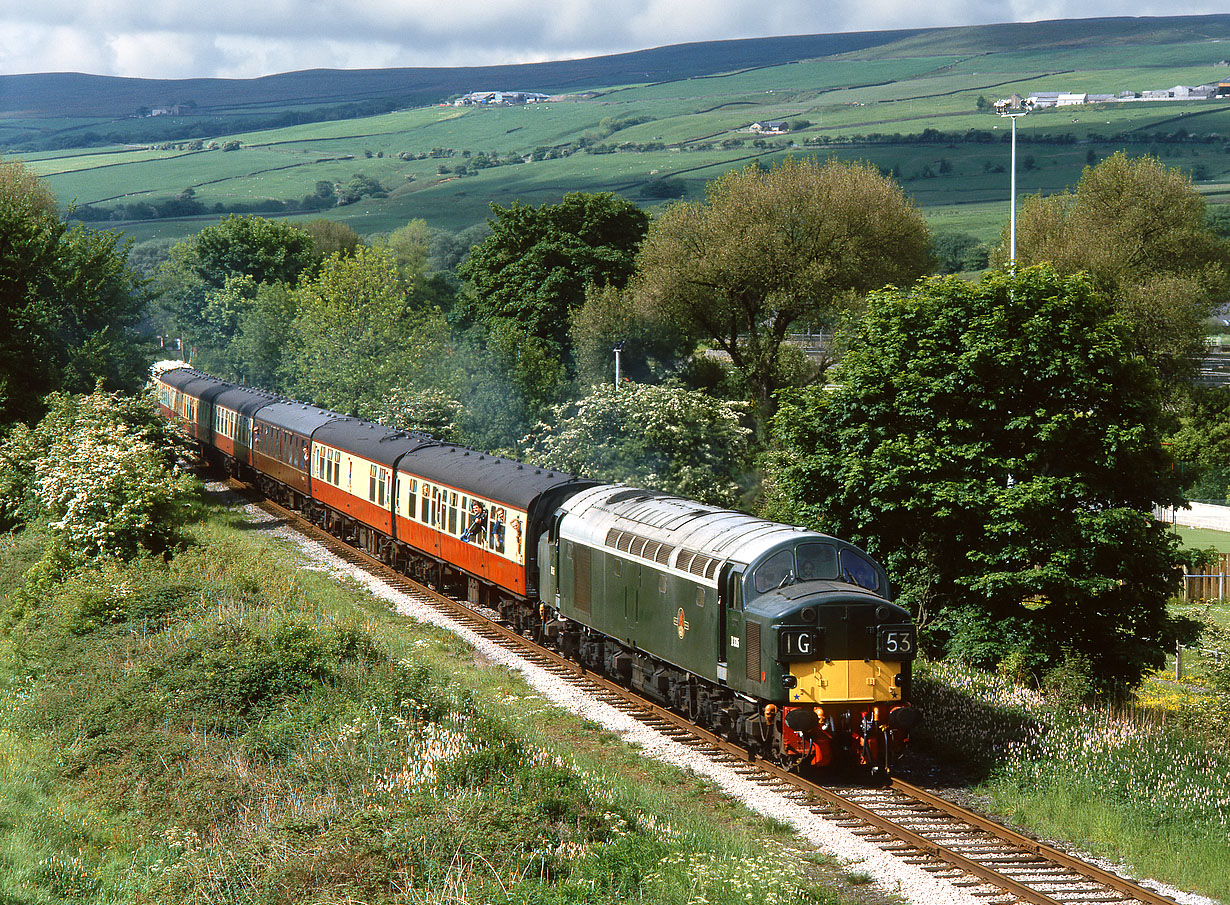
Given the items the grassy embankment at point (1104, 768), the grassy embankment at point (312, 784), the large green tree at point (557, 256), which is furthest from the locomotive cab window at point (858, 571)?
the large green tree at point (557, 256)

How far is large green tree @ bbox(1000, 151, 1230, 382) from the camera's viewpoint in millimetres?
60219

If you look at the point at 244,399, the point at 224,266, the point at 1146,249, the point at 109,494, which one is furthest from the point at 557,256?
the point at 224,266

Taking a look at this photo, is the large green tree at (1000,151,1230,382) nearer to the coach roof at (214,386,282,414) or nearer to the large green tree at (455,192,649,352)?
the large green tree at (455,192,649,352)

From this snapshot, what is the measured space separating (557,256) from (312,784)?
5813 cm

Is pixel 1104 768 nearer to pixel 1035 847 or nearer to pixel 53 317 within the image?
pixel 1035 847

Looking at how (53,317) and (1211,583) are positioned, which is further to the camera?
(53,317)

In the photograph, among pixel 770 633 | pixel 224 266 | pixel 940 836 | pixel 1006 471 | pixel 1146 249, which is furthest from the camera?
pixel 224 266

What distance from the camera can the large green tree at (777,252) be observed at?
179 ft

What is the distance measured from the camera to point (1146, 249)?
64.1m

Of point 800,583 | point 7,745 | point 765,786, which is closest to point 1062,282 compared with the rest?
point 800,583

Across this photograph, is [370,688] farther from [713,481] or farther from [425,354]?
[425,354]

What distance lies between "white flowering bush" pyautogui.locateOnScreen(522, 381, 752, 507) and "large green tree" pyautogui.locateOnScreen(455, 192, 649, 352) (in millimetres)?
24909

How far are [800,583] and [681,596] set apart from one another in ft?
8.67

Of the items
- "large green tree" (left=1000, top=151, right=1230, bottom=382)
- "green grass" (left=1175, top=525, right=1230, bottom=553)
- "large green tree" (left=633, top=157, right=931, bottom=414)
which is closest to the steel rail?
"large green tree" (left=633, top=157, right=931, bottom=414)
